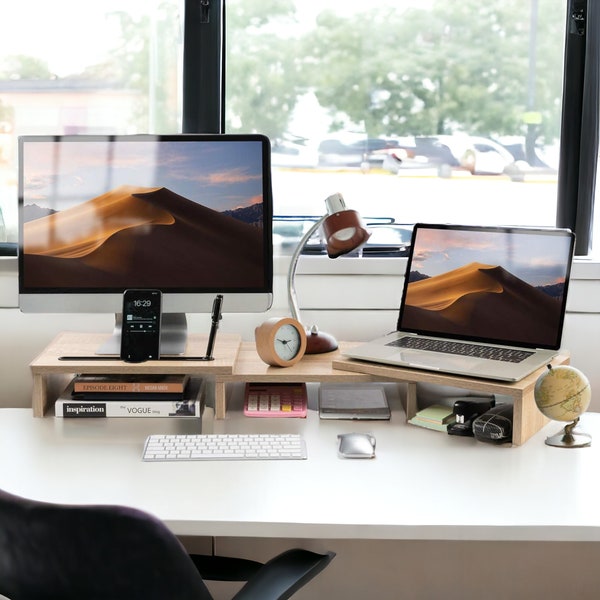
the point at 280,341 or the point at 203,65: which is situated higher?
the point at 203,65

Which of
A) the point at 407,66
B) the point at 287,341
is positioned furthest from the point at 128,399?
the point at 407,66

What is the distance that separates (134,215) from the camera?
6.80 ft

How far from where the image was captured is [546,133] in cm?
266

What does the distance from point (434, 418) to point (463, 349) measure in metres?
0.19

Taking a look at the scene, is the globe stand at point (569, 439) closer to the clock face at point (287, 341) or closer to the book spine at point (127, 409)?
the clock face at point (287, 341)

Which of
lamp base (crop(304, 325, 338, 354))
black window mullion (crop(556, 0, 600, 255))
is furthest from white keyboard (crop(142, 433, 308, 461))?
black window mullion (crop(556, 0, 600, 255))

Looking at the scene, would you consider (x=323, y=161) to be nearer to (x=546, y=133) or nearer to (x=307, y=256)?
(x=307, y=256)

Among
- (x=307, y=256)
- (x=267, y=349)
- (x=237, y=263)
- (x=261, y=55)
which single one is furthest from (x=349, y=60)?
(x=267, y=349)

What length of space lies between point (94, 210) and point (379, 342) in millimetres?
714

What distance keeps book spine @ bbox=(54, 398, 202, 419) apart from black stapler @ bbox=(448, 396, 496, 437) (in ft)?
1.80

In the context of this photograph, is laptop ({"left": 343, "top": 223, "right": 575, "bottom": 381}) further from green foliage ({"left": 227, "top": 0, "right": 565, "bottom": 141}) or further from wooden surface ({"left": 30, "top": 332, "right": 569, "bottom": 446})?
green foliage ({"left": 227, "top": 0, "right": 565, "bottom": 141})

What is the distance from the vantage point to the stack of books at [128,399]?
198cm

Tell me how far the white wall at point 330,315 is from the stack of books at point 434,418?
489 mm

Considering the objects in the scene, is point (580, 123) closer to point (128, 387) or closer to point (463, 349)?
point (463, 349)
